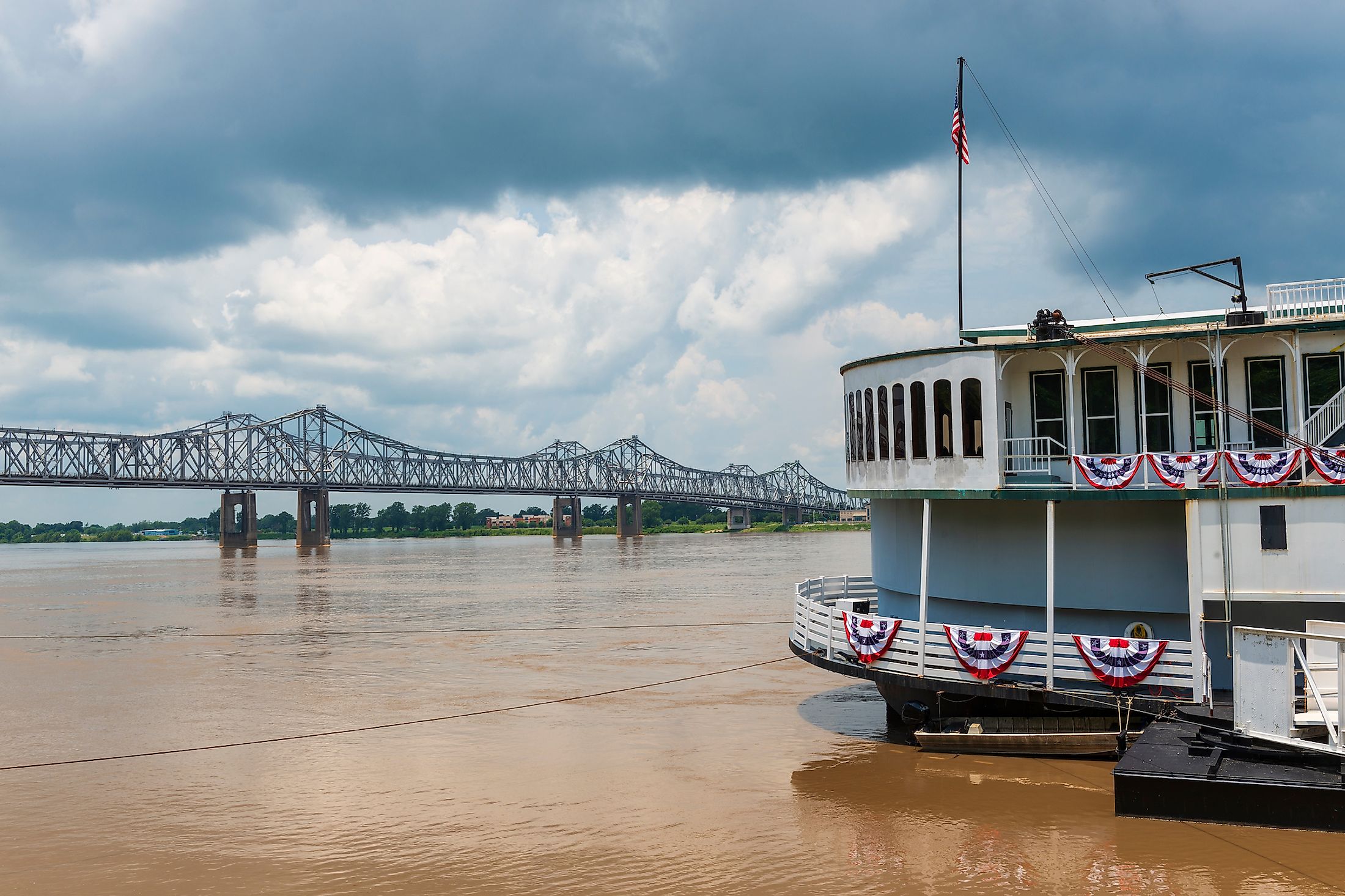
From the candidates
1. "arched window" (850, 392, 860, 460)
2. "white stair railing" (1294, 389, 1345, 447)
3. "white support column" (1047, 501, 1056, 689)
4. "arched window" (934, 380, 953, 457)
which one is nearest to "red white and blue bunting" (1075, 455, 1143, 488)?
"white support column" (1047, 501, 1056, 689)

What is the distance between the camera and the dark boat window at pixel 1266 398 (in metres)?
16.7

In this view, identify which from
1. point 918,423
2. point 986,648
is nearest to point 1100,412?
point 918,423

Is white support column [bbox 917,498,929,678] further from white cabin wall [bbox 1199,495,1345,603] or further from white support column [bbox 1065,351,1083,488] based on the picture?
white cabin wall [bbox 1199,495,1345,603]

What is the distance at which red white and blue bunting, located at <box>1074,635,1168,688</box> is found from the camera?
14.9 m

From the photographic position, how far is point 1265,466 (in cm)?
1497

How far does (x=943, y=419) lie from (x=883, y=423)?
147 centimetres

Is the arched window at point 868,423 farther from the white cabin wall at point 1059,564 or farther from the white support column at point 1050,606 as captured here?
the white support column at point 1050,606

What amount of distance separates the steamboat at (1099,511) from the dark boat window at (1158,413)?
0.03 metres

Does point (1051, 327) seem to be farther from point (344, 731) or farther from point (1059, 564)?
point (344, 731)

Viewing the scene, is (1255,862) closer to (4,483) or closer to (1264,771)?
(1264,771)

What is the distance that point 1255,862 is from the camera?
463 inches

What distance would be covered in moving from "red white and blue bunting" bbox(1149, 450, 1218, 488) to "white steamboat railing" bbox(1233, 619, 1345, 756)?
2642 millimetres

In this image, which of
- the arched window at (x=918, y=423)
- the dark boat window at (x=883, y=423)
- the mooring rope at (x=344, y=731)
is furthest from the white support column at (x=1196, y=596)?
the mooring rope at (x=344, y=731)

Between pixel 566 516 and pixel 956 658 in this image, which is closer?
pixel 956 658
